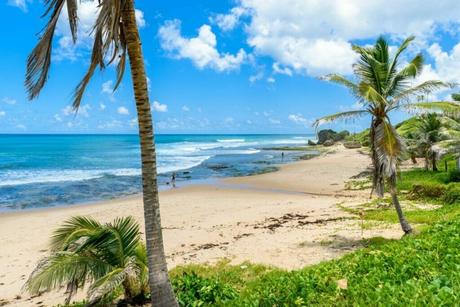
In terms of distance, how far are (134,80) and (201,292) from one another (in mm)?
3878

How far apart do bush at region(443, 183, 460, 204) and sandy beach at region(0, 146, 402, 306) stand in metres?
4.38

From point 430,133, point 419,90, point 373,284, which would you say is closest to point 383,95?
point 419,90

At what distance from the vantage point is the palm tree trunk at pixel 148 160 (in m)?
5.26

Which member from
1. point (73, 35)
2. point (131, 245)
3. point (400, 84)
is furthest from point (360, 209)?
point (73, 35)

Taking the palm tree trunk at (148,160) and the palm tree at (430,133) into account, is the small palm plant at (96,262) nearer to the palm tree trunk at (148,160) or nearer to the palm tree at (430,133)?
the palm tree trunk at (148,160)

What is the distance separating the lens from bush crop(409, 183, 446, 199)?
18.3 metres

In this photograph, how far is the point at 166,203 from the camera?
22391mm

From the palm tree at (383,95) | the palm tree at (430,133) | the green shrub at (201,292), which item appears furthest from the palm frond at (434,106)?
the palm tree at (430,133)

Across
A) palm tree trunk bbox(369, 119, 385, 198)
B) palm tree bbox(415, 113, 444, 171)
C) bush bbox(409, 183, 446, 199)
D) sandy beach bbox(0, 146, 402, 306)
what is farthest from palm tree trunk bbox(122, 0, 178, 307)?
palm tree bbox(415, 113, 444, 171)

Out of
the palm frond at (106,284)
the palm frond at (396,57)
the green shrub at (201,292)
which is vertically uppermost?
the palm frond at (396,57)

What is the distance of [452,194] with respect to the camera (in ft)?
55.2

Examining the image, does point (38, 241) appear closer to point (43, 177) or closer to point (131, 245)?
point (131, 245)

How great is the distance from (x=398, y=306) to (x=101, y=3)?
5.18 meters

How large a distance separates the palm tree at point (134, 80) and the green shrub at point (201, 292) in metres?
1.01
